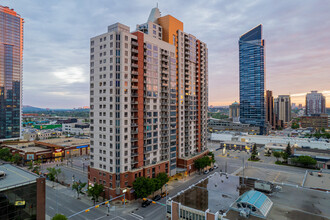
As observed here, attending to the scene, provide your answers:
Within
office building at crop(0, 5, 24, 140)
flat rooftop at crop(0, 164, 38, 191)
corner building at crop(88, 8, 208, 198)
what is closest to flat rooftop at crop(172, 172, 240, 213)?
corner building at crop(88, 8, 208, 198)

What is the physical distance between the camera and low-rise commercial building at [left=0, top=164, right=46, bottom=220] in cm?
3975

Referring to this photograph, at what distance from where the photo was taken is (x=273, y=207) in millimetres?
46625

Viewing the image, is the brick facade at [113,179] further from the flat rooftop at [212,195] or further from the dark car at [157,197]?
the flat rooftop at [212,195]

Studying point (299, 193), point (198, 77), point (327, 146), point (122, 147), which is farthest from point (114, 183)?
point (327, 146)

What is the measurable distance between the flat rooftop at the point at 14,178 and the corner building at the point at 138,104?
24.3m

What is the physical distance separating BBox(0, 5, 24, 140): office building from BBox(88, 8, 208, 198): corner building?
149 metres

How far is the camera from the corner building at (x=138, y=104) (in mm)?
66938

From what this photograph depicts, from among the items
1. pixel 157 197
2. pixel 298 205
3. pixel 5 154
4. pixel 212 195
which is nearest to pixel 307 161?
pixel 298 205

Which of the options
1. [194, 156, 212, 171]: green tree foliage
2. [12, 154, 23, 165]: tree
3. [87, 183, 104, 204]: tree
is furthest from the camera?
[12, 154, 23, 165]: tree

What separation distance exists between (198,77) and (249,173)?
5189 centimetres

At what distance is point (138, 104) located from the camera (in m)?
72.7

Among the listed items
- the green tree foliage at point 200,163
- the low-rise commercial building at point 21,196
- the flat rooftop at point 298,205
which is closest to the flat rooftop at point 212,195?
the flat rooftop at point 298,205

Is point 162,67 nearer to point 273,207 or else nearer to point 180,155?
point 180,155

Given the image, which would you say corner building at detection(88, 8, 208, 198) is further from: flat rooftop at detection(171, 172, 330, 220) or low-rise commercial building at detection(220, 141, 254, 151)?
low-rise commercial building at detection(220, 141, 254, 151)
